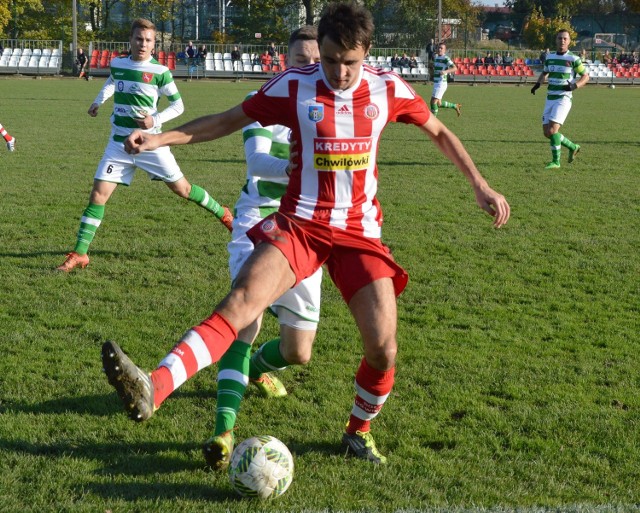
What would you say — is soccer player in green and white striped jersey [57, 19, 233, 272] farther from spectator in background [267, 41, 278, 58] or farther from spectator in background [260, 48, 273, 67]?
spectator in background [267, 41, 278, 58]

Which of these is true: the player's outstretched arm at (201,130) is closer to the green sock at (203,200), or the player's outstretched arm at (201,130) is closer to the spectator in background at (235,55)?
the green sock at (203,200)

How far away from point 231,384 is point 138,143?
3.86 ft

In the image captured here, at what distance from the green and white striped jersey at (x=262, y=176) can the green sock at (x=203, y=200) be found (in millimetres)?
3358

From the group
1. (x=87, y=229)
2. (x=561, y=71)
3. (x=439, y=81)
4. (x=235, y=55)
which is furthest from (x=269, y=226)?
(x=235, y=55)

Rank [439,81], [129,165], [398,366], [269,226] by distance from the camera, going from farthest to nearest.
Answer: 1. [439,81]
2. [129,165]
3. [398,366]
4. [269,226]

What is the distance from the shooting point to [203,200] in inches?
311

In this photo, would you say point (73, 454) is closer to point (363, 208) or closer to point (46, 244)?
point (363, 208)

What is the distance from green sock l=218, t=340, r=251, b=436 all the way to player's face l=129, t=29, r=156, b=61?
4.39 m

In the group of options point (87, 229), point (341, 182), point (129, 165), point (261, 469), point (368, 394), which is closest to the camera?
point (261, 469)

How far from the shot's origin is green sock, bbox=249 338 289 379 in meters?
4.28

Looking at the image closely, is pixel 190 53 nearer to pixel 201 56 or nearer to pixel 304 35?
pixel 201 56

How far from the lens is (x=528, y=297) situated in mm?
6375

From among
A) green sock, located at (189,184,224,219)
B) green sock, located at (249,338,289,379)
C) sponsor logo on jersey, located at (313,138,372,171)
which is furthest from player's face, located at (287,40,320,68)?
green sock, located at (189,184,224,219)

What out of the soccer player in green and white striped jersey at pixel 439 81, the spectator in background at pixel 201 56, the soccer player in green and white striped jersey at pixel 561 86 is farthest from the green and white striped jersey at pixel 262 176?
the spectator in background at pixel 201 56
